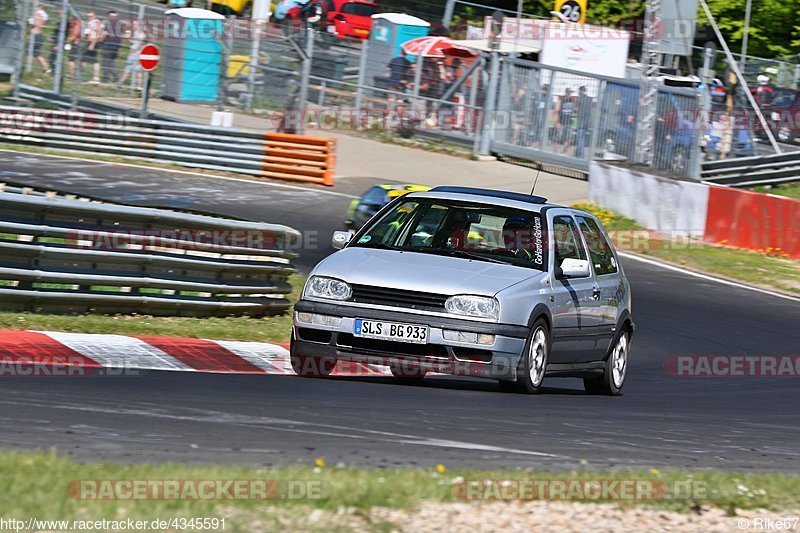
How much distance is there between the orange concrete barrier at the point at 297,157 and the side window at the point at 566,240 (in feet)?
56.4

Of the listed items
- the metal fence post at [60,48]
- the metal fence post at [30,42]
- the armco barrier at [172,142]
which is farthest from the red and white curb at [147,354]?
the metal fence post at [30,42]

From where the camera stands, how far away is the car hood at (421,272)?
28.2ft

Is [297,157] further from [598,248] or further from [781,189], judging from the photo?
[598,248]

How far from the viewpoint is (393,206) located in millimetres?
9773

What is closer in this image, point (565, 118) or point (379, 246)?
point (379, 246)

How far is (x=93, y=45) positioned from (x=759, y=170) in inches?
602

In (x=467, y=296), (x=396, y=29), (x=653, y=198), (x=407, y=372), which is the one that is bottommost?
(x=407, y=372)

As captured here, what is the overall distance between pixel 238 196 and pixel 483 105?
9.91m

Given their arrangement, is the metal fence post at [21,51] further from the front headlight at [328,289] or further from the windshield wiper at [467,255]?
the front headlight at [328,289]

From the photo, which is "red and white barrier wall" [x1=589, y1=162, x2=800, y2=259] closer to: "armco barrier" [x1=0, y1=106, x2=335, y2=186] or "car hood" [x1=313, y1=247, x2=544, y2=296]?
"armco barrier" [x1=0, y1=106, x2=335, y2=186]

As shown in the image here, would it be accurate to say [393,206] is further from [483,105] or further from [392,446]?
[483,105]

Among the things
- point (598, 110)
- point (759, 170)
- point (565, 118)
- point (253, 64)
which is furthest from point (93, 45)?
point (759, 170)

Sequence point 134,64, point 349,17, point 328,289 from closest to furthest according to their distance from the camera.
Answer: point 328,289
point 134,64
point 349,17

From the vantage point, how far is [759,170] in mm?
28203
